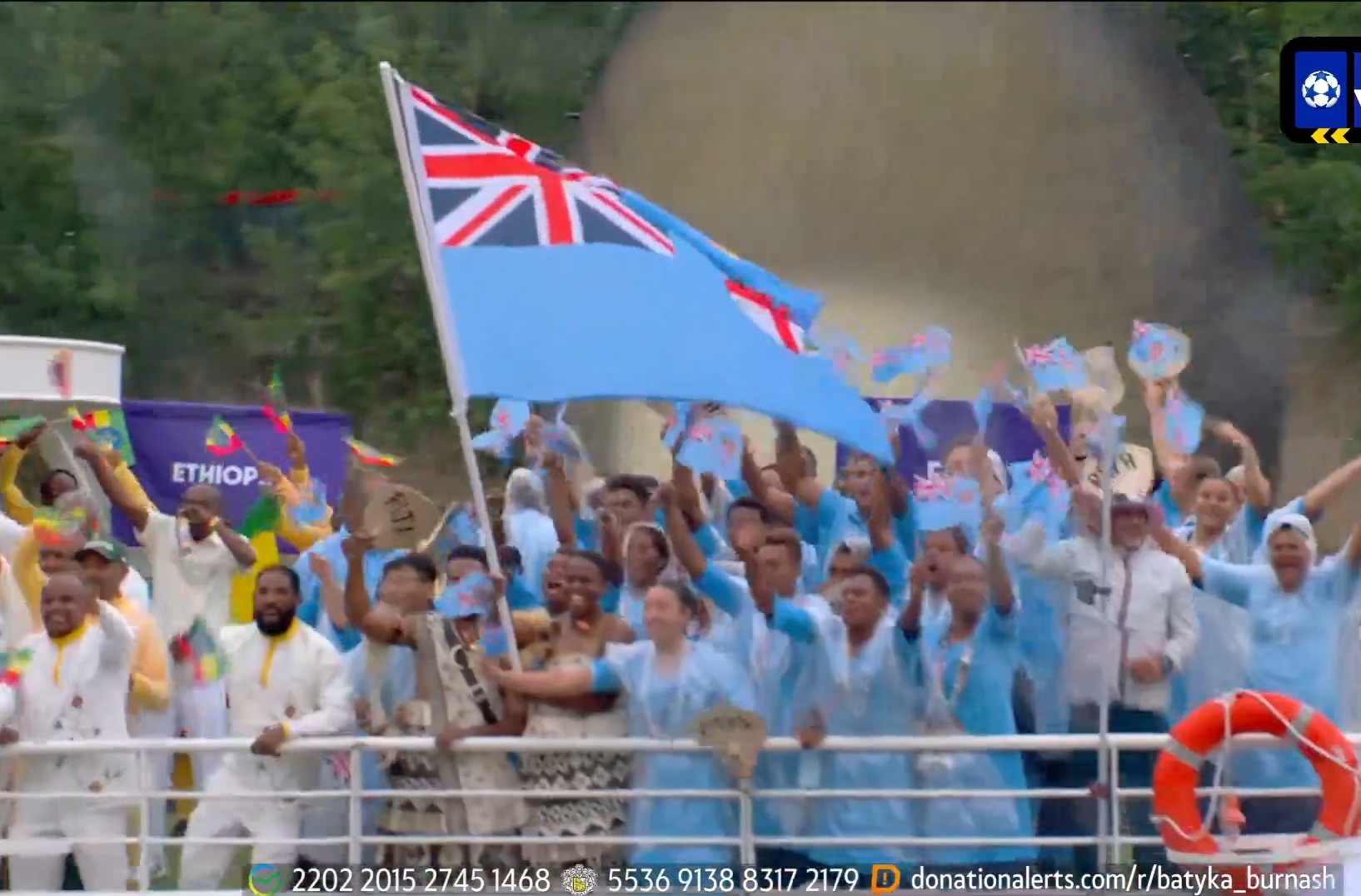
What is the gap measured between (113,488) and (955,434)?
3.49 m

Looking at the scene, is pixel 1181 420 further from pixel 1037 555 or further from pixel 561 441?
pixel 561 441

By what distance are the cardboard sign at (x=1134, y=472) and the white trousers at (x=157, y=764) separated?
369 centimetres

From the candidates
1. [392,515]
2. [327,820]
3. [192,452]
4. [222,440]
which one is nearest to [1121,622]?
[392,515]

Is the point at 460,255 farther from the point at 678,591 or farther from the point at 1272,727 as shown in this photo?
the point at 1272,727

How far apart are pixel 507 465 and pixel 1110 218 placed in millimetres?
7524

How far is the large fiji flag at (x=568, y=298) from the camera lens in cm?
727

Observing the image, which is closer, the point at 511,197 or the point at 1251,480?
the point at 511,197

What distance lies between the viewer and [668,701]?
22.9 feet

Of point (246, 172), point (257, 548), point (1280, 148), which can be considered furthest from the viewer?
point (246, 172)

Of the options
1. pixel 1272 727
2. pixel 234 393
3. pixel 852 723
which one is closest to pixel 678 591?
pixel 852 723

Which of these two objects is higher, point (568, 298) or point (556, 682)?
point (568, 298)

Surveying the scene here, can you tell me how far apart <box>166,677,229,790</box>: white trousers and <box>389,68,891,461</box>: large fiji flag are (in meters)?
2.34

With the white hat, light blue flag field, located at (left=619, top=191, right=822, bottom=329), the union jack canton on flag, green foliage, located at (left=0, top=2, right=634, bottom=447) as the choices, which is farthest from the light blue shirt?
green foliage, located at (left=0, top=2, right=634, bottom=447)

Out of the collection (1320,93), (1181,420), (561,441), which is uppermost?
(1320,93)
